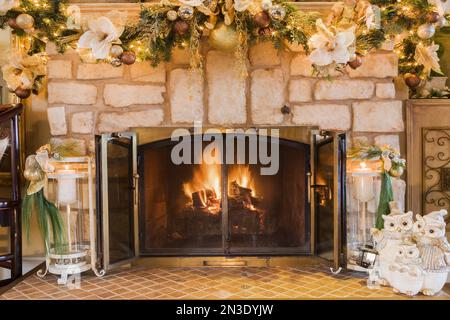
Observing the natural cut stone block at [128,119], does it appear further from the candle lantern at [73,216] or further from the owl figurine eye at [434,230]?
the owl figurine eye at [434,230]

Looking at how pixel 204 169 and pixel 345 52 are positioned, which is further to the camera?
pixel 204 169

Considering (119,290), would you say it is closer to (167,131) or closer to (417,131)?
(167,131)

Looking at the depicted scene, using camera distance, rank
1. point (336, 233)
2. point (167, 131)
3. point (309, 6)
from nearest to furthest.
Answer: point (336, 233), point (309, 6), point (167, 131)

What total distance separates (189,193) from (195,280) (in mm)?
652

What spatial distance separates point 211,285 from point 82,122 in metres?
1.34

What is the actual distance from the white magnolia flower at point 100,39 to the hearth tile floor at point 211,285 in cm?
135

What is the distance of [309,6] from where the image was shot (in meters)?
2.66

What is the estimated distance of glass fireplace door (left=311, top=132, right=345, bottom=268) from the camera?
2.48 m

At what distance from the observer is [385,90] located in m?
2.73

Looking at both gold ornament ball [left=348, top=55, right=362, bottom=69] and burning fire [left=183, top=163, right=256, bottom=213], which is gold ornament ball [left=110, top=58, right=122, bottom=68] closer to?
burning fire [left=183, top=163, right=256, bottom=213]

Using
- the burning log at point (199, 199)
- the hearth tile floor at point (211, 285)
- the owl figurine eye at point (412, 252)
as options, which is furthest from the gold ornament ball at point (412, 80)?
the burning log at point (199, 199)

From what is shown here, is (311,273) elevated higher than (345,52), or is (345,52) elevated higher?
(345,52)

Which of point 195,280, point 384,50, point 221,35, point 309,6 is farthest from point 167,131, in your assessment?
point 384,50

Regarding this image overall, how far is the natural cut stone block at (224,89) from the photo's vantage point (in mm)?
2730
